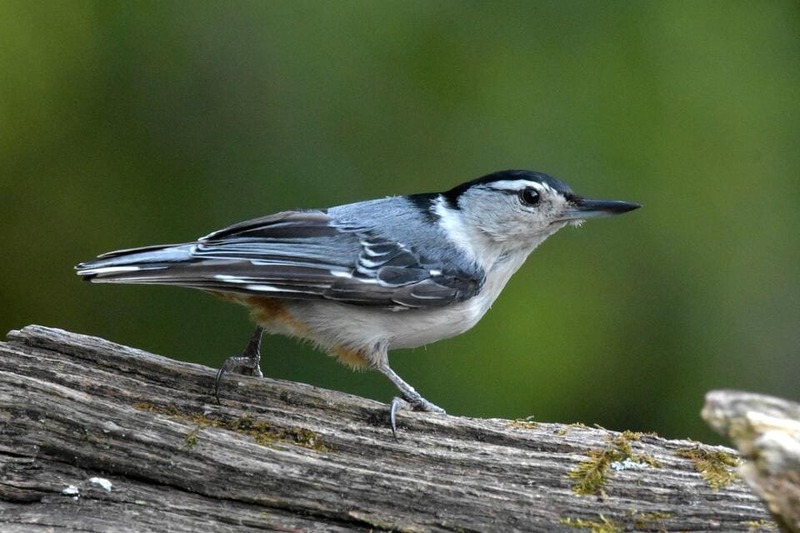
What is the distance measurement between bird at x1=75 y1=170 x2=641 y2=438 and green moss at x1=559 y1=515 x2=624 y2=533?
0.65 meters

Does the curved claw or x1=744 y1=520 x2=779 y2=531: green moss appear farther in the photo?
the curved claw

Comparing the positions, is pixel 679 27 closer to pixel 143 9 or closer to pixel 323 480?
pixel 143 9

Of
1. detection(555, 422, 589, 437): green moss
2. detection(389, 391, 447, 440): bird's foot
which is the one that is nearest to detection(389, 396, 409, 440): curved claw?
detection(389, 391, 447, 440): bird's foot

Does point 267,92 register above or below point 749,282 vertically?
above

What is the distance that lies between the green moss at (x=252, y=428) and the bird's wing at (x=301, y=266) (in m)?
0.41

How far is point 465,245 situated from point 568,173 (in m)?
0.61

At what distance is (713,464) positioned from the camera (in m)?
3.16

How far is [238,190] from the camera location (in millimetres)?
4324

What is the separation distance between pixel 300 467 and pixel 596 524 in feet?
2.81

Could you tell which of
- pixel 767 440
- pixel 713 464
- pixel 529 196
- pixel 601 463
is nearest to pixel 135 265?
pixel 529 196

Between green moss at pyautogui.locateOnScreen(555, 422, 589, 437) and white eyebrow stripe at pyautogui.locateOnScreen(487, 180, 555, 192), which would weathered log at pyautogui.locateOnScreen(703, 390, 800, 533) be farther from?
white eyebrow stripe at pyautogui.locateOnScreen(487, 180, 555, 192)

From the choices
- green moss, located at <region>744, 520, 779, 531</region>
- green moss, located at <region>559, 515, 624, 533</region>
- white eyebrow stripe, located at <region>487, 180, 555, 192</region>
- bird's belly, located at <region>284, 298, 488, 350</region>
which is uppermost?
white eyebrow stripe, located at <region>487, 180, 555, 192</region>

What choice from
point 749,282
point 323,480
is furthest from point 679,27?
point 323,480

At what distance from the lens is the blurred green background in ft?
13.9
